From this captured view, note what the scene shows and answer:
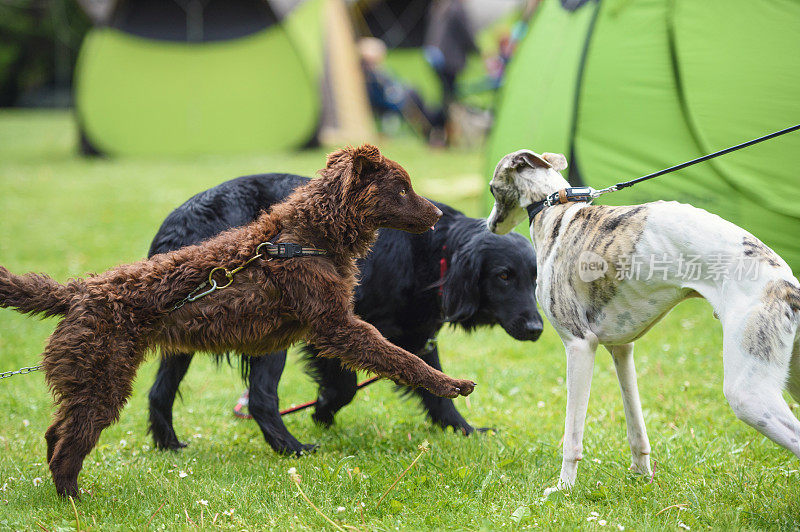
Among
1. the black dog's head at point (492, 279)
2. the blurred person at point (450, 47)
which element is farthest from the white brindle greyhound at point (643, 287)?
the blurred person at point (450, 47)

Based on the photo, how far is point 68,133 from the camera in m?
18.0

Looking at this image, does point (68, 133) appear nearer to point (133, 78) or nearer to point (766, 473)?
point (133, 78)

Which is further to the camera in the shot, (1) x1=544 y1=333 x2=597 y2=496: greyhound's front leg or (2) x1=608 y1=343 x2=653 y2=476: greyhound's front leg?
(2) x1=608 y1=343 x2=653 y2=476: greyhound's front leg

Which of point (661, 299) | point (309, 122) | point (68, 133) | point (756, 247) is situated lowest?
point (68, 133)

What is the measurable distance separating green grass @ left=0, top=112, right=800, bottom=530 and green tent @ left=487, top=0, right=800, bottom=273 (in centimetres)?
123

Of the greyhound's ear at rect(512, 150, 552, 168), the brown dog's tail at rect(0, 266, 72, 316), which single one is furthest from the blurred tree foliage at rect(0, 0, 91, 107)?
the greyhound's ear at rect(512, 150, 552, 168)

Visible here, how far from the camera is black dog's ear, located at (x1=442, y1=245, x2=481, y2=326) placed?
404cm

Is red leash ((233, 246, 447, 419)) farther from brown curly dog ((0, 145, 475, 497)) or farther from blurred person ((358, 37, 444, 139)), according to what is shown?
blurred person ((358, 37, 444, 139))

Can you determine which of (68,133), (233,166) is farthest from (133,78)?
(68,133)

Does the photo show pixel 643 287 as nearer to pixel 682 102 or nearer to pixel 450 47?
pixel 682 102

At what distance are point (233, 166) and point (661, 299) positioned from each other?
34.2 feet

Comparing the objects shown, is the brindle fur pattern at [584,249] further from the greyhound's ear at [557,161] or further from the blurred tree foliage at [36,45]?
the blurred tree foliage at [36,45]

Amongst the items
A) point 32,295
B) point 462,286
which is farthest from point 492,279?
point 32,295

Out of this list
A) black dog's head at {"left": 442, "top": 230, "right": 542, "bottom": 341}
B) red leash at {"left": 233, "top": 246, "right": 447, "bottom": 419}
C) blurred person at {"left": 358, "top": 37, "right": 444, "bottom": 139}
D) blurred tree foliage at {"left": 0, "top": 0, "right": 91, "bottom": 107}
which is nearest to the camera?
black dog's head at {"left": 442, "top": 230, "right": 542, "bottom": 341}
